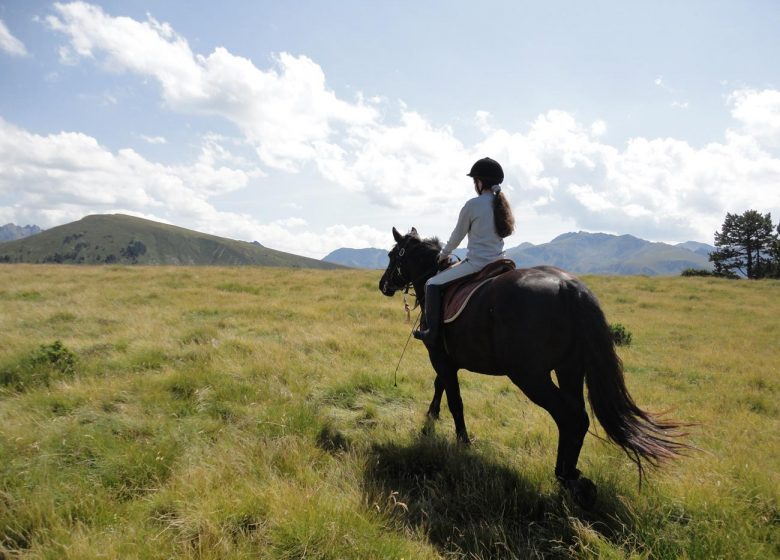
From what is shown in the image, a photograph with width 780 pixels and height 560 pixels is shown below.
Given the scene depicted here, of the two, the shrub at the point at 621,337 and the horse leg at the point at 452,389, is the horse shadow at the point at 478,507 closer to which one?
the horse leg at the point at 452,389

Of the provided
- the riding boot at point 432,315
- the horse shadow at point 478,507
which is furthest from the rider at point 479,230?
the horse shadow at point 478,507

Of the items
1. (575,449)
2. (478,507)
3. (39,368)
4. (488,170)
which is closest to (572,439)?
(575,449)

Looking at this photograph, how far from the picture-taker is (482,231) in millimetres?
5703

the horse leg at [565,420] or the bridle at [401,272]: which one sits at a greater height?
the bridle at [401,272]

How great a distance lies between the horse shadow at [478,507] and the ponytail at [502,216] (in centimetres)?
294

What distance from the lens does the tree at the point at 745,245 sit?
49969mm

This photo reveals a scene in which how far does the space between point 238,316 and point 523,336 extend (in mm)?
11295

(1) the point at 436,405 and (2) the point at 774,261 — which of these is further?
(2) the point at 774,261

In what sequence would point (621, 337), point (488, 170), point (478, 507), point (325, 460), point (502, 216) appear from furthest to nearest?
1. point (621, 337)
2. point (488, 170)
3. point (502, 216)
4. point (325, 460)
5. point (478, 507)

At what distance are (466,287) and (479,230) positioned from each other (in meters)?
0.82

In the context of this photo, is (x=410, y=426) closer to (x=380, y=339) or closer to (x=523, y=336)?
(x=523, y=336)

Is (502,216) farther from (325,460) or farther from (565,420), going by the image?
(325,460)

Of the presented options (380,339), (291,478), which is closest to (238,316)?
(380,339)

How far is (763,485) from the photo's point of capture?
159 inches
